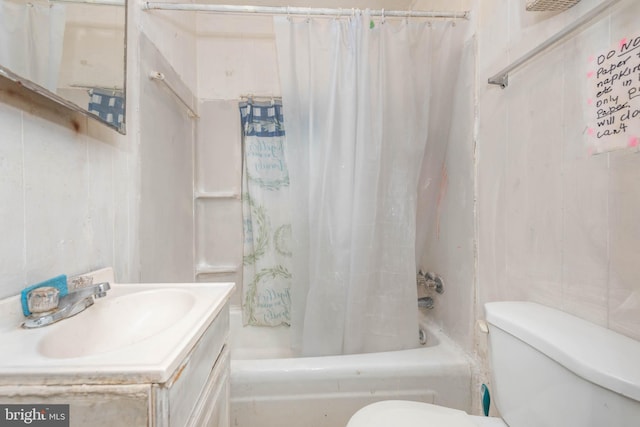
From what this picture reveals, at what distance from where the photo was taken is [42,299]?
0.56 meters

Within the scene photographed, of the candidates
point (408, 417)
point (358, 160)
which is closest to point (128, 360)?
point (408, 417)

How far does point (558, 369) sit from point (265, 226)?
4.71ft

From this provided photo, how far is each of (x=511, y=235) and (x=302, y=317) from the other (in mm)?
924

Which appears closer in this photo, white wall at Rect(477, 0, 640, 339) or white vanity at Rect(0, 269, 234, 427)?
white vanity at Rect(0, 269, 234, 427)

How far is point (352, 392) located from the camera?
103 cm

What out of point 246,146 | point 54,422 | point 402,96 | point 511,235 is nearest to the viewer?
point 54,422

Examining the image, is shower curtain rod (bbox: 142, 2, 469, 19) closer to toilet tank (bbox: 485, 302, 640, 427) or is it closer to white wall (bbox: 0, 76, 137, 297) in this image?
white wall (bbox: 0, 76, 137, 297)

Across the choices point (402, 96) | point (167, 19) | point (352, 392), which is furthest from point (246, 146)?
point (352, 392)

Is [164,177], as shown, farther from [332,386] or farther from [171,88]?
[332,386]

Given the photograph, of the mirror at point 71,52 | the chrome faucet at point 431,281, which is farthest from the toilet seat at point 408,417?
the mirror at point 71,52

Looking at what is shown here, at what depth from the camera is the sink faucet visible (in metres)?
0.54

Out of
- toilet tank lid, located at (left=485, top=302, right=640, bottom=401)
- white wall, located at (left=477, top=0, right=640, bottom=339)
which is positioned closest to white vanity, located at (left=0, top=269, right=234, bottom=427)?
toilet tank lid, located at (left=485, top=302, right=640, bottom=401)

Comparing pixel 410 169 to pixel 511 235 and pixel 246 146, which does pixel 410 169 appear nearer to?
pixel 511 235

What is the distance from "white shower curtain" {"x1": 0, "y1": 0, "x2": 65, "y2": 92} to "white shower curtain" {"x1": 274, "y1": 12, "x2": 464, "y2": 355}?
751 millimetres
